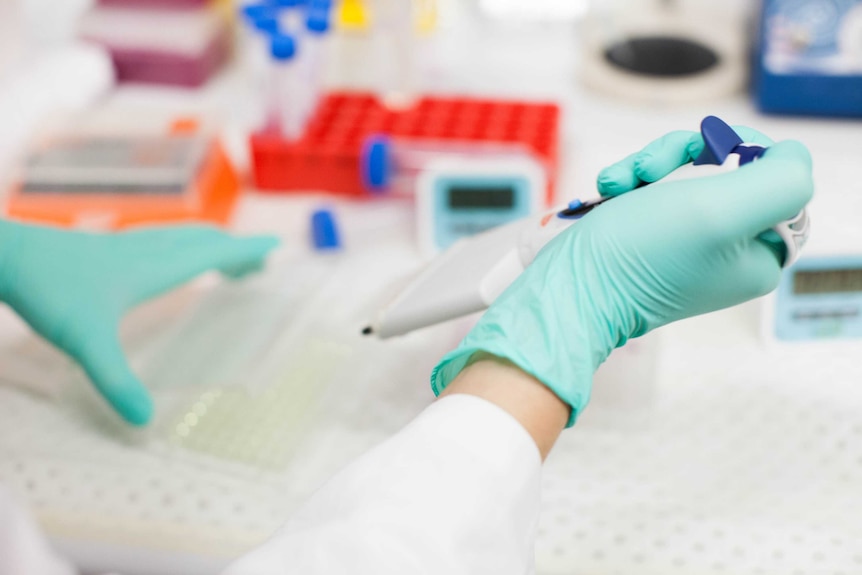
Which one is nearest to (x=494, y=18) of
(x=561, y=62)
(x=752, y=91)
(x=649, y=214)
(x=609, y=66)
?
(x=561, y=62)

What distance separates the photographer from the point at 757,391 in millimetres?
984

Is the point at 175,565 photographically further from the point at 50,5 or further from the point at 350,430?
the point at 50,5

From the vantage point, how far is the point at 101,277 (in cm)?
108

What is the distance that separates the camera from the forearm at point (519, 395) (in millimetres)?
616

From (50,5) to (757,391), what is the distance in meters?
1.47

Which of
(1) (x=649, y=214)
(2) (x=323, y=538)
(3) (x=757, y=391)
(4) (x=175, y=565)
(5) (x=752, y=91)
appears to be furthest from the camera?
(5) (x=752, y=91)

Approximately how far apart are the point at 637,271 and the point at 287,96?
832 mm

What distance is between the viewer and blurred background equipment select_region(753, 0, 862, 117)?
4.66ft

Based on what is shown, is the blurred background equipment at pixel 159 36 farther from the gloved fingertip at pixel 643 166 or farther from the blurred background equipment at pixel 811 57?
the gloved fingertip at pixel 643 166

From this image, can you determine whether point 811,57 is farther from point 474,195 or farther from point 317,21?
point 317,21

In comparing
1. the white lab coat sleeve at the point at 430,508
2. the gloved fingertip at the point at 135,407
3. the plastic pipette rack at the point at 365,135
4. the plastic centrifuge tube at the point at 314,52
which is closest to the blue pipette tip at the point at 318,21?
the plastic centrifuge tube at the point at 314,52

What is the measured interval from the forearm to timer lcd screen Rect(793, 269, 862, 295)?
0.48m

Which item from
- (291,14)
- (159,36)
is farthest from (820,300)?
(159,36)

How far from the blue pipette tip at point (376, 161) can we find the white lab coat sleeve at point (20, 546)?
0.70 m
